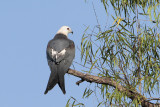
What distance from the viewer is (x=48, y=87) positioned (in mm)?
6172

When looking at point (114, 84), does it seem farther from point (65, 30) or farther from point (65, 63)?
point (65, 30)

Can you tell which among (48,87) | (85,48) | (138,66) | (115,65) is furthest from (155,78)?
(48,87)

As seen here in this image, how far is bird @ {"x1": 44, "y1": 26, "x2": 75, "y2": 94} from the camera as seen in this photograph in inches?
249

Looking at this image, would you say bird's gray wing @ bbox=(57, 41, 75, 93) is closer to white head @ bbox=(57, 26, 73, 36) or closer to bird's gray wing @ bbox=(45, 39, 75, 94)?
bird's gray wing @ bbox=(45, 39, 75, 94)

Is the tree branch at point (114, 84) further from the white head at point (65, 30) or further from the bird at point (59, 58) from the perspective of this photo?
the white head at point (65, 30)

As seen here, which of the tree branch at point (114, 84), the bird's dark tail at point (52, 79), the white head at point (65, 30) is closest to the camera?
the tree branch at point (114, 84)

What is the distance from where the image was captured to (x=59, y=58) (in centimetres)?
657

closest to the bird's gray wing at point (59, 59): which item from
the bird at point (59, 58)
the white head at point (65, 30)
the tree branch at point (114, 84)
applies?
the bird at point (59, 58)

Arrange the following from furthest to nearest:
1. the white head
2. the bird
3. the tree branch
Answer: the white head, the bird, the tree branch

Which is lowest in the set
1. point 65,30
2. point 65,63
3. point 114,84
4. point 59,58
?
point 114,84

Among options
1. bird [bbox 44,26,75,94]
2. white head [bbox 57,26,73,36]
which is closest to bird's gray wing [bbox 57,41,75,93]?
bird [bbox 44,26,75,94]

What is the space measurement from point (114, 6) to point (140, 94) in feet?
6.39

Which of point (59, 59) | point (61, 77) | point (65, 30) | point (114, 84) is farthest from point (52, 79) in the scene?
point (65, 30)

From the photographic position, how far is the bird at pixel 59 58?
6312 millimetres
